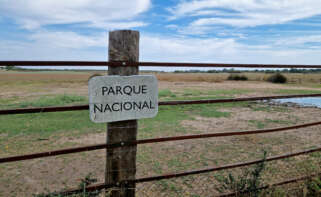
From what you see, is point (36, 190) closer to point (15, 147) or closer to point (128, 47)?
point (15, 147)

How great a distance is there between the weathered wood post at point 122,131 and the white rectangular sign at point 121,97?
0.08m

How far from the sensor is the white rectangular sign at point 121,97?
7.23 feet

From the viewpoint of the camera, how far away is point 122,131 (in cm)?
237

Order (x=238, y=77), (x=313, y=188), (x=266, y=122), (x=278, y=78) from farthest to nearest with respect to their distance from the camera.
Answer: (x=238, y=77), (x=278, y=78), (x=266, y=122), (x=313, y=188)

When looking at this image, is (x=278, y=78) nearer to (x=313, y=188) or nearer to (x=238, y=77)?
(x=238, y=77)

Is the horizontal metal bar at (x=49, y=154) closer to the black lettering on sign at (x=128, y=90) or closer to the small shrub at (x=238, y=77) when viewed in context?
the black lettering on sign at (x=128, y=90)

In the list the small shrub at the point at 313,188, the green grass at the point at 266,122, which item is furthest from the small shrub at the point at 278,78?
the small shrub at the point at 313,188

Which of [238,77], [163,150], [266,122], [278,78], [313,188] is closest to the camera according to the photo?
[313,188]

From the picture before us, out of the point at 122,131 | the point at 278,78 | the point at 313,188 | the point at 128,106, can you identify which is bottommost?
the point at 313,188

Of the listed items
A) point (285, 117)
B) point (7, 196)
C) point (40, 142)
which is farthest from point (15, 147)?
point (285, 117)

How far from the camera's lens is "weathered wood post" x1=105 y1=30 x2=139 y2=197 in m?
2.26

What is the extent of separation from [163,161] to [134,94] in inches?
115

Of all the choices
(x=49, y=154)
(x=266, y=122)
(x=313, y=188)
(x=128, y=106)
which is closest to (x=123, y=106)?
(x=128, y=106)

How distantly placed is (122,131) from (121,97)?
33cm
